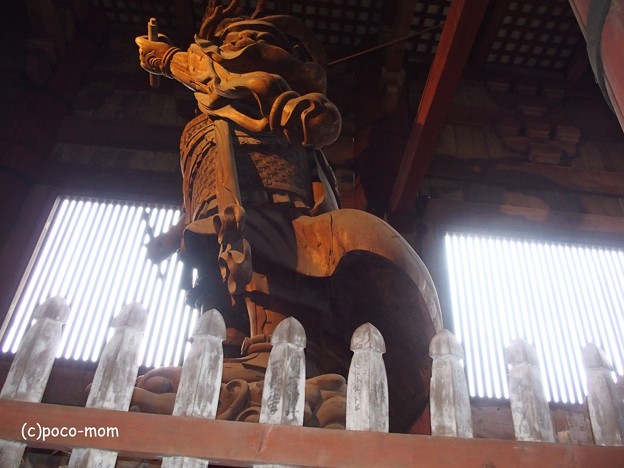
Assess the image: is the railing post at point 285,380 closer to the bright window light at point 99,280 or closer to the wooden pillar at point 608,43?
the wooden pillar at point 608,43

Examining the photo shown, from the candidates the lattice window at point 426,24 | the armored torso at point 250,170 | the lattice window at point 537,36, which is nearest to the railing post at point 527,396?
the armored torso at point 250,170

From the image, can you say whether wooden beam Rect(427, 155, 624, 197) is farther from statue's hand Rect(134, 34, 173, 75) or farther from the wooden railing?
the wooden railing

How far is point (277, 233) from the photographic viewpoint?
205cm

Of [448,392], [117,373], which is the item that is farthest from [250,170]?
[448,392]

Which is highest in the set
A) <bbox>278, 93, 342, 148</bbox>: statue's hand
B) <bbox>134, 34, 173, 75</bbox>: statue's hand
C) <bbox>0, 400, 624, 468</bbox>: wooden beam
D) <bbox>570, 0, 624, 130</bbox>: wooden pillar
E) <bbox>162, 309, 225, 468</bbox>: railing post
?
<bbox>134, 34, 173, 75</bbox>: statue's hand

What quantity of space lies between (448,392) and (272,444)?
0.38 metres

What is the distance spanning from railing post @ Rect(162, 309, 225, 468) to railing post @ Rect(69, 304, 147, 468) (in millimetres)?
109

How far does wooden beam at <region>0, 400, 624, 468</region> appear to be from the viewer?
3.27 feet

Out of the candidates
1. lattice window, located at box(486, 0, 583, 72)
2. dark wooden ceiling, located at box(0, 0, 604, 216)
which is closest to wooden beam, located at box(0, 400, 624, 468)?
dark wooden ceiling, located at box(0, 0, 604, 216)

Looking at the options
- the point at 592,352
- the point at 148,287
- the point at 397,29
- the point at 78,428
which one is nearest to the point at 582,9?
the point at 592,352

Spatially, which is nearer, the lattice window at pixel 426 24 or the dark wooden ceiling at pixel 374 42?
the dark wooden ceiling at pixel 374 42

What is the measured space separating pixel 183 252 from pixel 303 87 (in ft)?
2.76

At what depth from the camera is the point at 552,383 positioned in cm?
313

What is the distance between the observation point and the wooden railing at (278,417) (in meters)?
1.00
